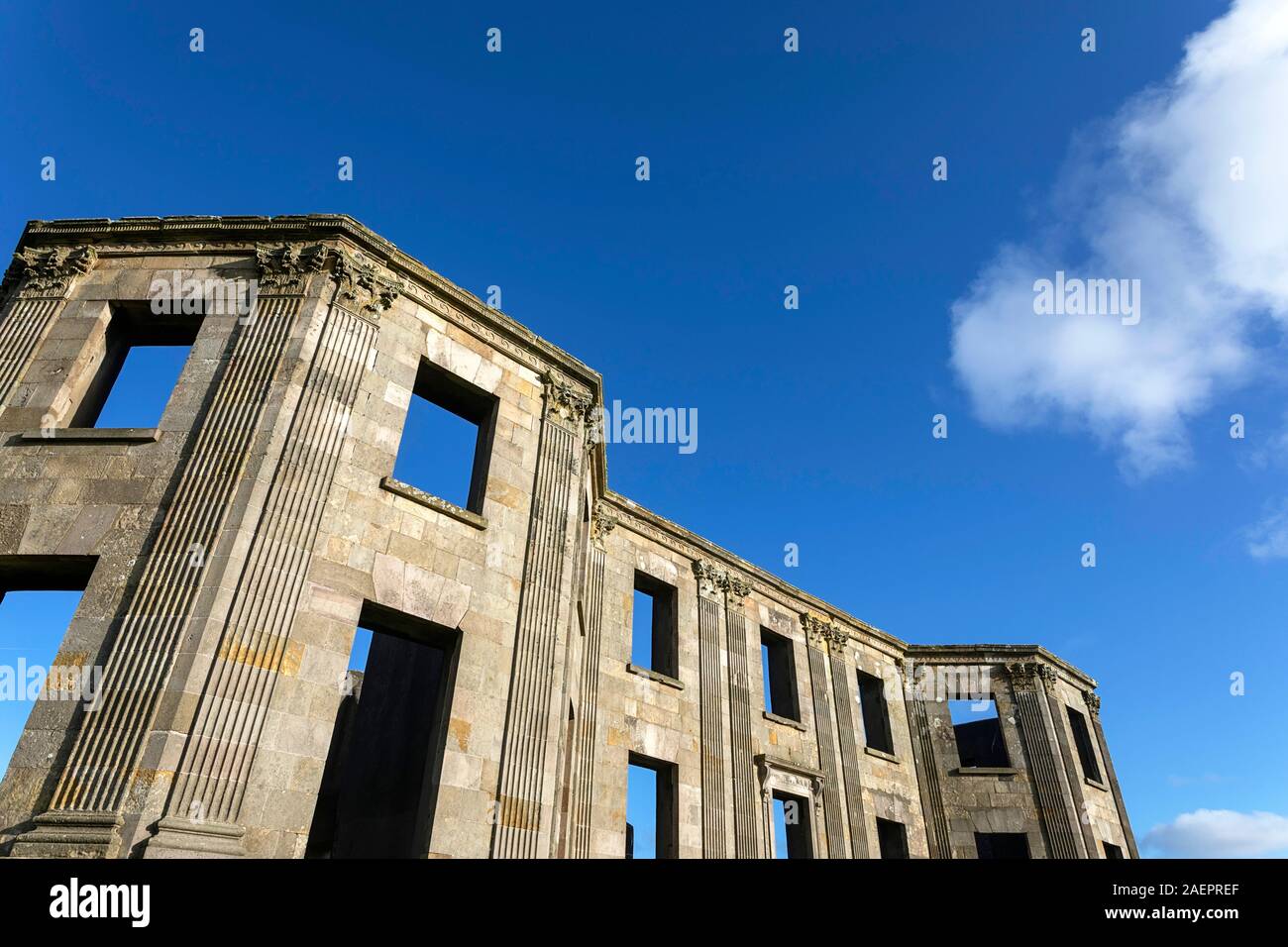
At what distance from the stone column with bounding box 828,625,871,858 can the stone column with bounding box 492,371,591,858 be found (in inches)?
433

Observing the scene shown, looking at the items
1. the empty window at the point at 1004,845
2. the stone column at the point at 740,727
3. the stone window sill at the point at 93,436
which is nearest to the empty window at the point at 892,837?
the empty window at the point at 1004,845

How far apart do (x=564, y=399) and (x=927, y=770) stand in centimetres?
1606

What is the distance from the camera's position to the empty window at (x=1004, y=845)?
2018 cm

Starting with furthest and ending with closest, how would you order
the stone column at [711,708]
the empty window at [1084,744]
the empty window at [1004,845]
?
the empty window at [1084,744] → the empty window at [1004,845] → the stone column at [711,708]

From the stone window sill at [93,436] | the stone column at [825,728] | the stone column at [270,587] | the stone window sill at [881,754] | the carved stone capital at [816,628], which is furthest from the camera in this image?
the carved stone capital at [816,628]

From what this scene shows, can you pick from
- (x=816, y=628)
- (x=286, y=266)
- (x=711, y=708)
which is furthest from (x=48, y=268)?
(x=816, y=628)

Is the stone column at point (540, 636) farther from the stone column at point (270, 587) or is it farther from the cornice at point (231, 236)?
the stone column at point (270, 587)

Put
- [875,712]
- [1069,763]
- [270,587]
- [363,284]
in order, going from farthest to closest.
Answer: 1. [875,712]
2. [1069,763]
3. [363,284]
4. [270,587]

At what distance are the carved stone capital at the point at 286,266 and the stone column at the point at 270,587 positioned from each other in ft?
1.13

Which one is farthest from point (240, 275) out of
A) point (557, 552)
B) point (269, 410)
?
point (557, 552)

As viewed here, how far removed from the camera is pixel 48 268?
35.4ft

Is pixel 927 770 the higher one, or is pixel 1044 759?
pixel 1044 759

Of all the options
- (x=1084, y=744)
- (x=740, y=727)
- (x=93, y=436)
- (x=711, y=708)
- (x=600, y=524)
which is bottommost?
(x=740, y=727)

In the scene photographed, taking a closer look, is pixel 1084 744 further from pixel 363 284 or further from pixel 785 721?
pixel 363 284
